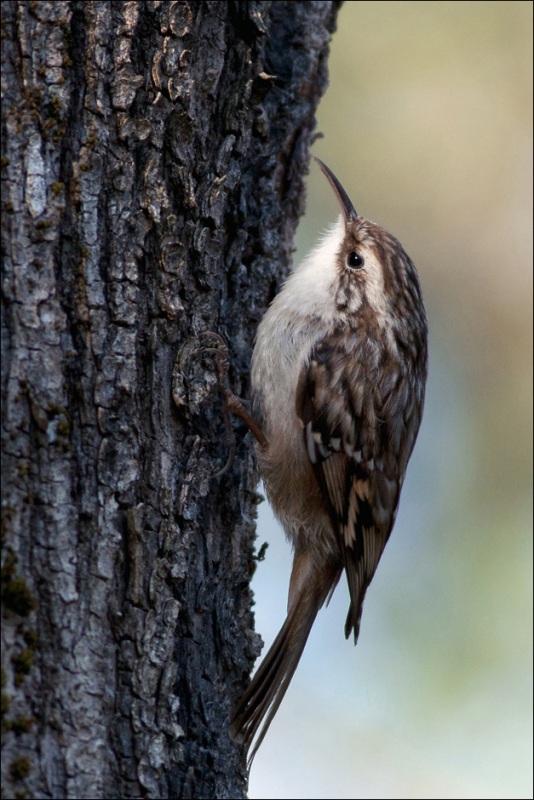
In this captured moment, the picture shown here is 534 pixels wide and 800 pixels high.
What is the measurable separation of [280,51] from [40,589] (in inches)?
64.6

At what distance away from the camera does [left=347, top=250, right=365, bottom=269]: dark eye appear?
9.48 feet

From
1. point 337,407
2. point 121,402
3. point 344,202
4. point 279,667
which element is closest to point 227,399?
point 337,407

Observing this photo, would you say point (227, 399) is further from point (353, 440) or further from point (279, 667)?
point (279, 667)

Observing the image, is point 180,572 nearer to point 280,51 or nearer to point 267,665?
point 267,665

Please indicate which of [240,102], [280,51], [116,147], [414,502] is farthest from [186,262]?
[414,502]

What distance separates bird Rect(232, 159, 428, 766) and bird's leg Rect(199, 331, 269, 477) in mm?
87

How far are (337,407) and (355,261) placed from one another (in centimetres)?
45

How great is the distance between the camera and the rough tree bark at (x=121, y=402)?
1.73 meters

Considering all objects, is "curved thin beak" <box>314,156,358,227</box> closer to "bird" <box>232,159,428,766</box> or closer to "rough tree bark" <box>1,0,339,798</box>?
"bird" <box>232,159,428,766</box>

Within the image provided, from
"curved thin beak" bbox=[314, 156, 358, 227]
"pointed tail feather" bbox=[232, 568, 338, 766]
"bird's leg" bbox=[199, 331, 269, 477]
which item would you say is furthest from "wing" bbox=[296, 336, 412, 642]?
"curved thin beak" bbox=[314, 156, 358, 227]

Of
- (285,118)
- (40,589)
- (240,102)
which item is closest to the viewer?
(40,589)

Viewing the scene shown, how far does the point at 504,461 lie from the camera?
4562 mm

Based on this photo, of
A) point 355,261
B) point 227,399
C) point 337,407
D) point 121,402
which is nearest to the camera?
point 121,402

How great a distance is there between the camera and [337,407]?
275 centimetres
